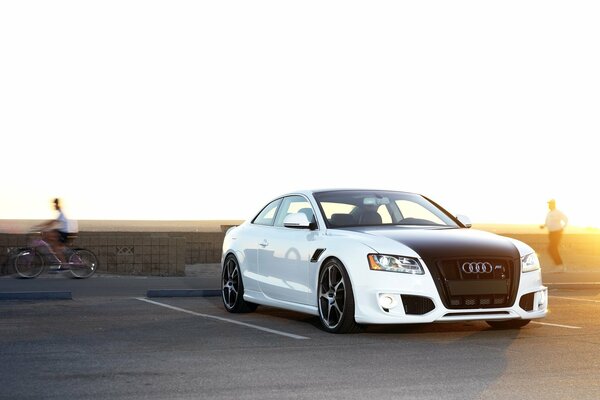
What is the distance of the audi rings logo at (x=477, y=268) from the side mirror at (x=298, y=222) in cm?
193

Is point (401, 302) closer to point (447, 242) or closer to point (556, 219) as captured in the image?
point (447, 242)

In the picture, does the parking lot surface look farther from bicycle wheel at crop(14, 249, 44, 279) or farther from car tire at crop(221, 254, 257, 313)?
bicycle wheel at crop(14, 249, 44, 279)

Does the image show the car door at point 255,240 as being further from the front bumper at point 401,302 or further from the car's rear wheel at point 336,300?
the front bumper at point 401,302

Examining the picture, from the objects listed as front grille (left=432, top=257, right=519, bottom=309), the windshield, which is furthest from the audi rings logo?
the windshield

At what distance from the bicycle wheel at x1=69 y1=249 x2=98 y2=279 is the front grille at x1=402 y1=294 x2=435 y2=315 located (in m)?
13.7

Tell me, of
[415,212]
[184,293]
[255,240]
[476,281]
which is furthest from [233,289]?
[476,281]

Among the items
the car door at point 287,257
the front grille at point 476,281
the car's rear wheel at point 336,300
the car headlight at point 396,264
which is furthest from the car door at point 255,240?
the front grille at point 476,281

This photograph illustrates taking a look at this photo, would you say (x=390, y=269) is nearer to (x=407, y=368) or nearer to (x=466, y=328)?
(x=466, y=328)

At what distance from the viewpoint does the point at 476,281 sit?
11148mm

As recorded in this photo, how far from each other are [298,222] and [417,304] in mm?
1819

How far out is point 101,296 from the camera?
17.1m

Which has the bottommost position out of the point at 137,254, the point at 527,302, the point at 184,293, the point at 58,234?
the point at 137,254

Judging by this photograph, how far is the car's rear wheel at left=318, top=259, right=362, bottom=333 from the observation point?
11.2 metres

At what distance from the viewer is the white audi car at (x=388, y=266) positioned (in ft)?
36.1
